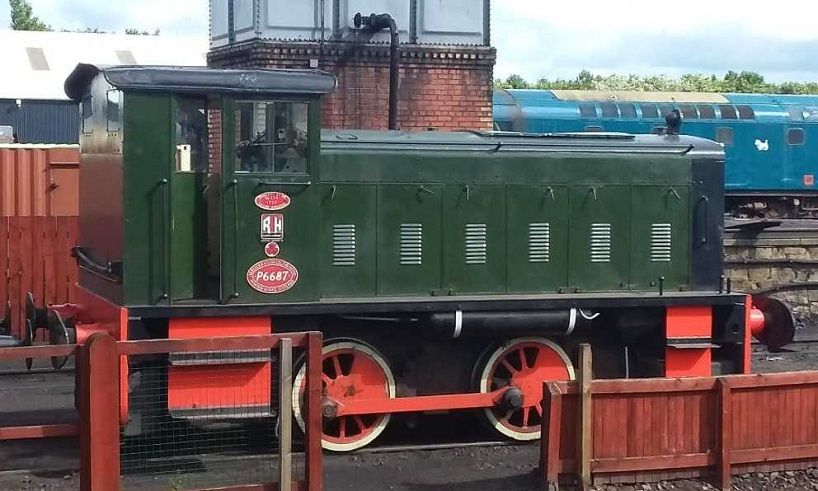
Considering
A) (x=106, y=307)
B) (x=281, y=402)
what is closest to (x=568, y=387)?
(x=281, y=402)

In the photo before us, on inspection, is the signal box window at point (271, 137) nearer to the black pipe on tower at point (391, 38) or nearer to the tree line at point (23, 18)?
the black pipe on tower at point (391, 38)

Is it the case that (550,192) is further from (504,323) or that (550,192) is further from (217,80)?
(217,80)

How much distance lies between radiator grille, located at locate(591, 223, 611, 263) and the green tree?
65.6 m

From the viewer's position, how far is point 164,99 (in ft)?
25.6

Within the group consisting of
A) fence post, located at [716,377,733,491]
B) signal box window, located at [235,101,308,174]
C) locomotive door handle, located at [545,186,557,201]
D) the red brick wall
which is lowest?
fence post, located at [716,377,733,491]

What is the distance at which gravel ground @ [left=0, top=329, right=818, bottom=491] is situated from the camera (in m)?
7.37

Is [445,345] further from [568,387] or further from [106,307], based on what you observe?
[106,307]

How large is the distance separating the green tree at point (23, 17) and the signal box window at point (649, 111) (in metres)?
51.4

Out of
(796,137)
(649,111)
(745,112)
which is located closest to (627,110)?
(649,111)

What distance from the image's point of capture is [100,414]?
6113 mm

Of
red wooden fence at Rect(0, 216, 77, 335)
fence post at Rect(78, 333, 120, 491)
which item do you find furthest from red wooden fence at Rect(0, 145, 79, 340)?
fence post at Rect(78, 333, 120, 491)

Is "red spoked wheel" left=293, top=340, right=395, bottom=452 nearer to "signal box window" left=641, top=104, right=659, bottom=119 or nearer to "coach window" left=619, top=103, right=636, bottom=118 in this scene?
"coach window" left=619, top=103, right=636, bottom=118

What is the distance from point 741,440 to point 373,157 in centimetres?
352

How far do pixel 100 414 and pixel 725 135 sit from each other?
23.4 m
